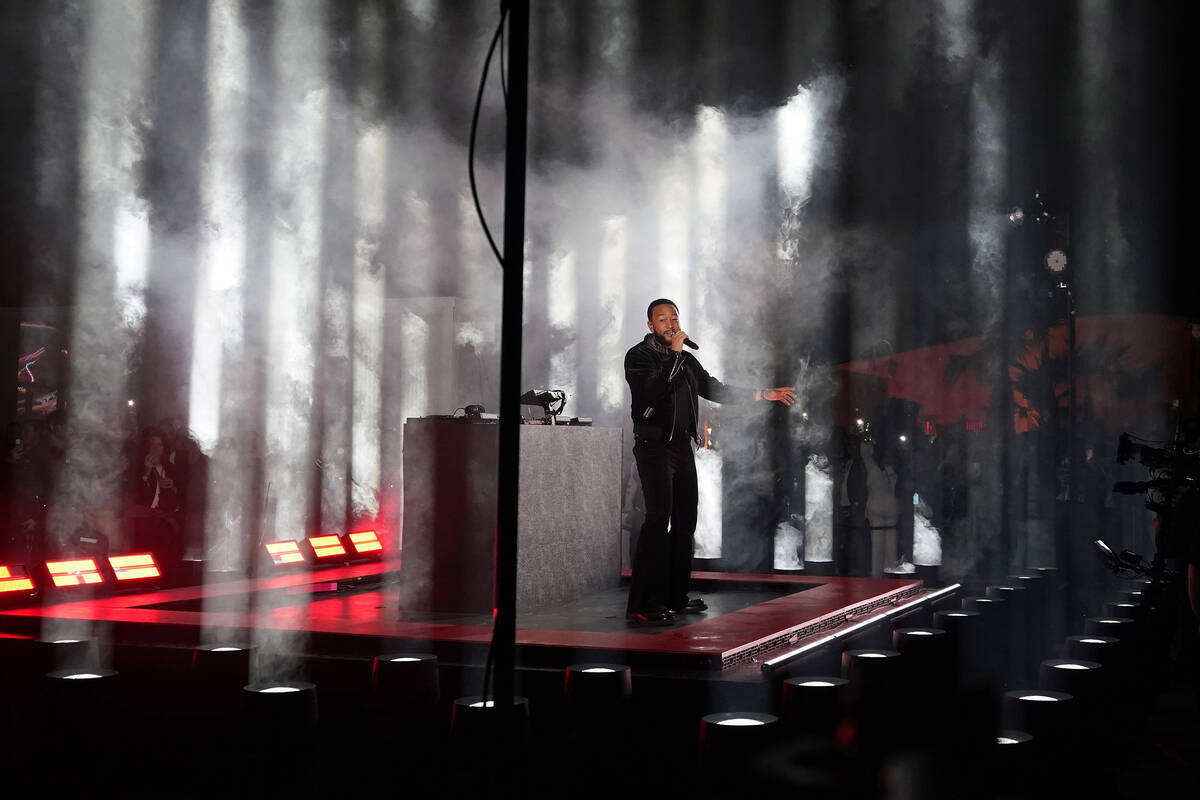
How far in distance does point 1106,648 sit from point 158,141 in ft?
20.2

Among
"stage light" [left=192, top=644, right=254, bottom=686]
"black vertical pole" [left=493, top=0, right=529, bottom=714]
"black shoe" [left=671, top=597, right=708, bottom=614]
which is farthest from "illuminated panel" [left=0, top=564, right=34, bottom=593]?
"black vertical pole" [left=493, top=0, right=529, bottom=714]

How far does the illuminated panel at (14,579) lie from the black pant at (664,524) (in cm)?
249

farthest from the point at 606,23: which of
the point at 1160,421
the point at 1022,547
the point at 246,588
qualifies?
A: the point at 1160,421

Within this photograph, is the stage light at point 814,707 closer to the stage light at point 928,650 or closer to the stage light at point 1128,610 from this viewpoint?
the stage light at point 928,650

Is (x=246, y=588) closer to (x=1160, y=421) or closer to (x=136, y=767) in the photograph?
(x=136, y=767)

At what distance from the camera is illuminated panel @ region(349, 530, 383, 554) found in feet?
20.5

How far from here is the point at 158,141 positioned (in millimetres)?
6844

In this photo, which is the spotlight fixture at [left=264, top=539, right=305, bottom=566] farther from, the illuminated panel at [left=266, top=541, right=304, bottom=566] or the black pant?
the black pant

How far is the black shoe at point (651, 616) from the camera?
428 cm

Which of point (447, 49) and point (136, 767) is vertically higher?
point (447, 49)

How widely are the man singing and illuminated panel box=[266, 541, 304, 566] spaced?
217 cm

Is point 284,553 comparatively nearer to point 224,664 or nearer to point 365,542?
point 365,542

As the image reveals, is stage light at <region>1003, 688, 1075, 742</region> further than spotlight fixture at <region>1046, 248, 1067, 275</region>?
No

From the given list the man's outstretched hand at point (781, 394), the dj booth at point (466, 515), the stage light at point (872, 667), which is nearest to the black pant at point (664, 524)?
the man's outstretched hand at point (781, 394)
